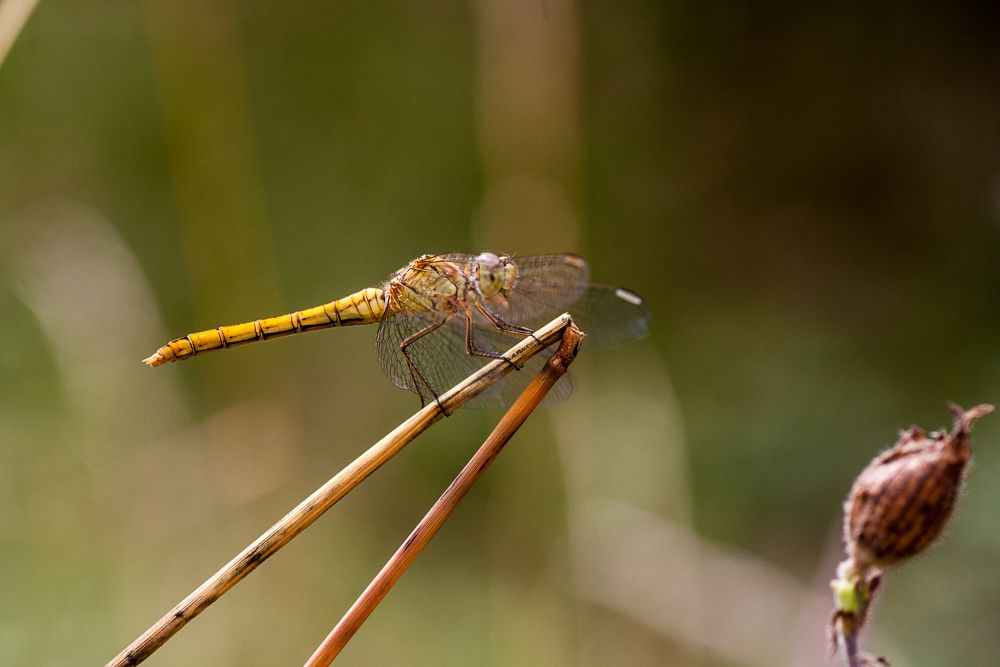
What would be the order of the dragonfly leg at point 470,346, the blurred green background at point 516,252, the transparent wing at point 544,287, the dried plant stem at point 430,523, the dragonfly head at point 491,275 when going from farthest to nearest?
the blurred green background at point 516,252 < the transparent wing at point 544,287 < the dragonfly head at point 491,275 < the dragonfly leg at point 470,346 < the dried plant stem at point 430,523

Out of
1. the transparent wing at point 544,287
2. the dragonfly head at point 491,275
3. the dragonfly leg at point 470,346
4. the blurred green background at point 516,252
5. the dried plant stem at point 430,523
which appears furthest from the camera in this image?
the blurred green background at point 516,252

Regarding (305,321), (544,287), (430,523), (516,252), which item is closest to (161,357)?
(305,321)

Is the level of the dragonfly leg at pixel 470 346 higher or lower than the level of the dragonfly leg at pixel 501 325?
lower

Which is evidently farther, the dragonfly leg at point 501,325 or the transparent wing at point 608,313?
the transparent wing at point 608,313

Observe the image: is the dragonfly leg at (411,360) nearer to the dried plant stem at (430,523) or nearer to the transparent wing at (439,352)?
the transparent wing at (439,352)

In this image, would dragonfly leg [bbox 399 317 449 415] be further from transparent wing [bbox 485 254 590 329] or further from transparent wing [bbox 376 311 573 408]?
transparent wing [bbox 485 254 590 329]

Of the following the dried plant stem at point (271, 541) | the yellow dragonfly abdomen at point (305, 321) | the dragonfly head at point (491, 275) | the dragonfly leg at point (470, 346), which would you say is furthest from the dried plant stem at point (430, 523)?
the yellow dragonfly abdomen at point (305, 321)

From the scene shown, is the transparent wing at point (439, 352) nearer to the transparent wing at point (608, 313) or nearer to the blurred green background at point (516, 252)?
the transparent wing at point (608, 313)

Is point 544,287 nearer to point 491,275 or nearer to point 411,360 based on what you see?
point 491,275
